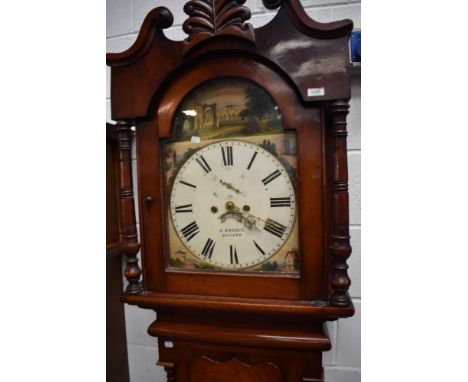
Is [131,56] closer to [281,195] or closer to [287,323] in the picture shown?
[281,195]

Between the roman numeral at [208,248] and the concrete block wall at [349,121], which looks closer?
the roman numeral at [208,248]

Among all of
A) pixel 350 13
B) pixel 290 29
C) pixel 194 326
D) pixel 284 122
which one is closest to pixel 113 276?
pixel 194 326

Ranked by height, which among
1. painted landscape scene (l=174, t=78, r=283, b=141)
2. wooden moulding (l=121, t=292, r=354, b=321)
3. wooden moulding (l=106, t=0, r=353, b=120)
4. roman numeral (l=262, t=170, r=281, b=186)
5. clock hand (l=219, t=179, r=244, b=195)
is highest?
wooden moulding (l=106, t=0, r=353, b=120)

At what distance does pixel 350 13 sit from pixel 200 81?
571 millimetres

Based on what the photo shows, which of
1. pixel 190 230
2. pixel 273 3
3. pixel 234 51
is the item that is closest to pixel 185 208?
pixel 190 230

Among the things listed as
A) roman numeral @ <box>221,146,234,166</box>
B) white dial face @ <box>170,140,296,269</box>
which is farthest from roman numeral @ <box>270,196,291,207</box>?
roman numeral @ <box>221,146,234,166</box>

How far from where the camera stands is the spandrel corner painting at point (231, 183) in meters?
0.62

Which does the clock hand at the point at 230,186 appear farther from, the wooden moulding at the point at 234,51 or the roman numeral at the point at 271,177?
the wooden moulding at the point at 234,51

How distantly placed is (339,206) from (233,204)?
231mm

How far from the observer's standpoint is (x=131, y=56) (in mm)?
648

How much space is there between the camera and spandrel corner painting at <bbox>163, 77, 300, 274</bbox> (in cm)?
62

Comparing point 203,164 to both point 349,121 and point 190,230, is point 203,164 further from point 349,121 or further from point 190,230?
point 349,121

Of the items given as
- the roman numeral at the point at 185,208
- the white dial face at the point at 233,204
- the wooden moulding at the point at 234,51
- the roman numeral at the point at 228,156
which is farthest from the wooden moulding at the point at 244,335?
the wooden moulding at the point at 234,51

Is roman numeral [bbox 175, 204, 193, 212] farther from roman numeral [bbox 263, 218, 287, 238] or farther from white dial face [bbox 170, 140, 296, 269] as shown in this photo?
roman numeral [bbox 263, 218, 287, 238]
